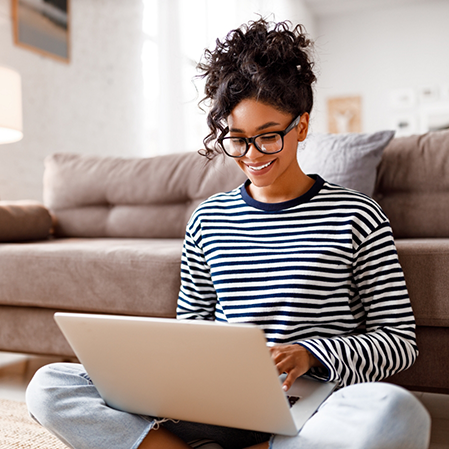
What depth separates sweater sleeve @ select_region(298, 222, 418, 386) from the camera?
809 mm

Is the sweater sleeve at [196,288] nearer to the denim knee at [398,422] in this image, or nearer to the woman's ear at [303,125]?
the woman's ear at [303,125]

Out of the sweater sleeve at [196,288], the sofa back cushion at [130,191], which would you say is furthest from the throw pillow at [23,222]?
the sweater sleeve at [196,288]

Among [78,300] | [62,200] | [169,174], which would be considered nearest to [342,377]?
[78,300]

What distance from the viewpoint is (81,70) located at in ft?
10.5

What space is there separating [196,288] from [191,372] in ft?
1.18

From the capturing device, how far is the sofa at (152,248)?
3.77ft

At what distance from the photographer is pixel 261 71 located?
2.95 ft

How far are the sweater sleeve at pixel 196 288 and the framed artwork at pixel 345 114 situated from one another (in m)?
4.56

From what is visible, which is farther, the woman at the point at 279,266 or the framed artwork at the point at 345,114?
the framed artwork at the point at 345,114

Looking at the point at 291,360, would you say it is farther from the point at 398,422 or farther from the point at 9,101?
the point at 9,101

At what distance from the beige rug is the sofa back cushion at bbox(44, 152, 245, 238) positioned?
0.83m

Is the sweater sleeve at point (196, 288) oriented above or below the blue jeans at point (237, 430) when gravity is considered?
above

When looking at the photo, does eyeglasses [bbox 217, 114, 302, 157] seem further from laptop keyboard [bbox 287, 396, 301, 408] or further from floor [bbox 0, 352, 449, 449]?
floor [bbox 0, 352, 449, 449]

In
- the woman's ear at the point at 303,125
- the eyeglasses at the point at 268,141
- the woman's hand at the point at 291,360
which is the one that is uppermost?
the woman's ear at the point at 303,125
